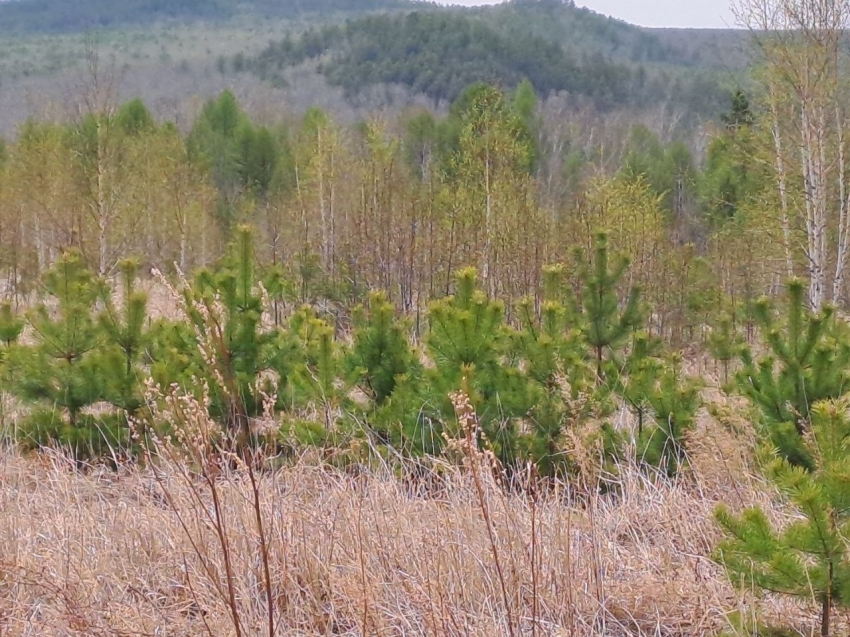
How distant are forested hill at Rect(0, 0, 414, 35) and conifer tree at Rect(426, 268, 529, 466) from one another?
171 m

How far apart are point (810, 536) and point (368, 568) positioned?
159 cm

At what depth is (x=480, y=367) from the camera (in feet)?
16.7

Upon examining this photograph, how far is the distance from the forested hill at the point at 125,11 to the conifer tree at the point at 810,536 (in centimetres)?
17355

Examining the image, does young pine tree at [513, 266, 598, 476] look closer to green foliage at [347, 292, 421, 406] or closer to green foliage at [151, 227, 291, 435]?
green foliage at [347, 292, 421, 406]

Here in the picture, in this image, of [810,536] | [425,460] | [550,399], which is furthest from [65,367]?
[810,536]

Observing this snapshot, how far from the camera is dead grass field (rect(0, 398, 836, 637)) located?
275 cm

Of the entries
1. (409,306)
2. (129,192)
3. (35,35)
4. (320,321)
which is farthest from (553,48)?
(35,35)

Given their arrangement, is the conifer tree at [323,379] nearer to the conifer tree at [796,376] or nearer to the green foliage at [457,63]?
the conifer tree at [796,376]

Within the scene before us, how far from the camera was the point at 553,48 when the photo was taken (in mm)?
82812

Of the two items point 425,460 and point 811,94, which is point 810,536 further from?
point 811,94

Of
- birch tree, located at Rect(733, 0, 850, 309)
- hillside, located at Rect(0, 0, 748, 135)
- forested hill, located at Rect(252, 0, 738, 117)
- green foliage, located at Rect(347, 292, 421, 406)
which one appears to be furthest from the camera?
forested hill, located at Rect(252, 0, 738, 117)

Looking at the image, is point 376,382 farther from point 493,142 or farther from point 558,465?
point 493,142

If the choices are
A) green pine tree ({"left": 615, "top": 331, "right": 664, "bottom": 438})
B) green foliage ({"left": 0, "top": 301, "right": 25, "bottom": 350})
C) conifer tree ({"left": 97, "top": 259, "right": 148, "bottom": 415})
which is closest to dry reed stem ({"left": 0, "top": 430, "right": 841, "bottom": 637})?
green pine tree ({"left": 615, "top": 331, "right": 664, "bottom": 438})

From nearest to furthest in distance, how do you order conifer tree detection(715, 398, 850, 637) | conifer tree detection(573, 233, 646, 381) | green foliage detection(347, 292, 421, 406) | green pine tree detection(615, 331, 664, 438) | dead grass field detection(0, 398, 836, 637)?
conifer tree detection(715, 398, 850, 637) < dead grass field detection(0, 398, 836, 637) < green pine tree detection(615, 331, 664, 438) < green foliage detection(347, 292, 421, 406) < conifer tree detection(573, 233, 646, 381)
